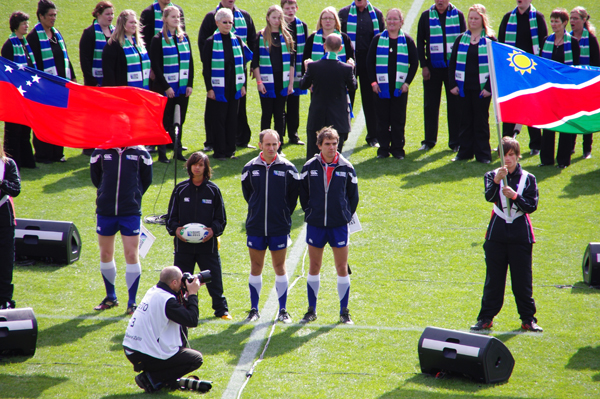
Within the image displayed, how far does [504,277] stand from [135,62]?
22.5 feet

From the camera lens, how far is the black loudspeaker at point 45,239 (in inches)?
347

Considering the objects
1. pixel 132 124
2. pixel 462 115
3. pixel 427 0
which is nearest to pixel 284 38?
pixel 462 115

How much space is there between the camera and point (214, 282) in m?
7.56

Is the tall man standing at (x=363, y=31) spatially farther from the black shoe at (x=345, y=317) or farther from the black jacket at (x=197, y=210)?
the black shoe at (x=345, y=317)

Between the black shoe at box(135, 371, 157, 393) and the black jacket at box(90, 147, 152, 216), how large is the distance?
205 cm

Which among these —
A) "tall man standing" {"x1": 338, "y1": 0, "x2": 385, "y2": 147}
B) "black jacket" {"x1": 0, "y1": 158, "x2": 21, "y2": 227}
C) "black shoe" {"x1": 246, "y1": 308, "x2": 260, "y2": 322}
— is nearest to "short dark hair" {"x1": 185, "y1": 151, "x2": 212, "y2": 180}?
"black shoe" {"x1": 246, "y1": 308, "x2": 260, "y2": 322}

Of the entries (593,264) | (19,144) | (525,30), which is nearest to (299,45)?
(525,30)

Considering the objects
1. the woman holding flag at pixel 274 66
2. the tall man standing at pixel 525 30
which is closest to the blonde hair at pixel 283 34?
the woman holding flag at pixel 274 66

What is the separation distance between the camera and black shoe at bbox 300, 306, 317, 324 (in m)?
7.52

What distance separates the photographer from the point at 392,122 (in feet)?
39.0

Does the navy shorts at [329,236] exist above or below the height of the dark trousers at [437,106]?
below

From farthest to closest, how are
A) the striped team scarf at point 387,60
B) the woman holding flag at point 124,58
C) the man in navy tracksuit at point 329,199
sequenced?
1. the striped team scarf at point 387,60
2. the woman holding flag at point 124,58
3. the man in navy tracksuit at point 329,199

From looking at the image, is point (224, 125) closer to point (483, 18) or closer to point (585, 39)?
point (483, 18)

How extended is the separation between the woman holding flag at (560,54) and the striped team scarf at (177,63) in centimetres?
590
